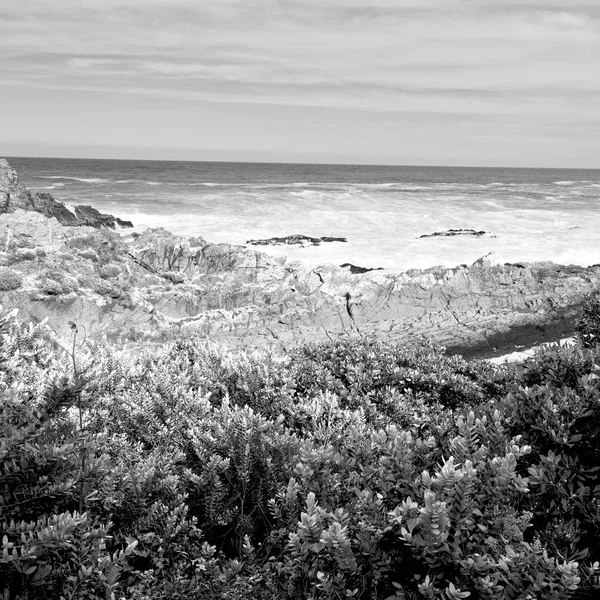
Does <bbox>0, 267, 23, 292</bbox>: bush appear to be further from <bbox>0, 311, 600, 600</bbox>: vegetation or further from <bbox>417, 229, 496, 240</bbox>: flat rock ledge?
<bbox>417, 229, 496, 240</bbox>: flat rock ledge

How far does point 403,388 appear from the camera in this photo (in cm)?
586

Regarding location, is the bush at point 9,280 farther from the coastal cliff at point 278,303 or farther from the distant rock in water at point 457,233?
the distant rock in water at point 457,233

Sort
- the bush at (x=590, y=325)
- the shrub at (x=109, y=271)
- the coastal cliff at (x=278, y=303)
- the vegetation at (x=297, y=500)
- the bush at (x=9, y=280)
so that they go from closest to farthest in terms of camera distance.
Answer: the vegetation at (x=297, y=500) < the bush at (x=590, y=325) < the coastal cliff at (x=278, y=303) < the bush at (x=9, y=280) < the shrub at (x=109, y=271)

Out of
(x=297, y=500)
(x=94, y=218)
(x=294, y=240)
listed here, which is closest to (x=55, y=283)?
(x=297, y=500)

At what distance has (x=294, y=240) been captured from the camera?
96.4ft

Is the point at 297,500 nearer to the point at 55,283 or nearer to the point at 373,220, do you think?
the point at 55,283

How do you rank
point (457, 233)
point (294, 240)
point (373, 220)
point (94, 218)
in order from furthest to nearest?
1. point (373, 220)
2. point (457, 233)
3. point (294, 240)
4. point (94, 218)

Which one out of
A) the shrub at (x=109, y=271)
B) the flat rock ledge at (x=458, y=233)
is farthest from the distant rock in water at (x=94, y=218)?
the flat rock ledge at (x=458, y=233)

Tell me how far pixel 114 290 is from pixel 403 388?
6487 millimetres

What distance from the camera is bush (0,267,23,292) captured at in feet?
32.0

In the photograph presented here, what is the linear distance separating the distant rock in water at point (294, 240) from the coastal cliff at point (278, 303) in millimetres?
15955

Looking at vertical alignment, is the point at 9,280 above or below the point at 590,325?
below

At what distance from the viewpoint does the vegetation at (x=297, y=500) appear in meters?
2.35

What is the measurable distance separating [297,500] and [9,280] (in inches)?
332
